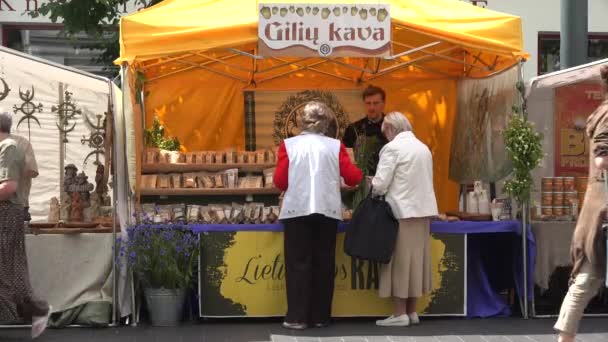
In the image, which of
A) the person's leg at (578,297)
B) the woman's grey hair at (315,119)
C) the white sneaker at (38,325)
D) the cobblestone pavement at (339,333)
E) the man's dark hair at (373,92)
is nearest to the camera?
the person's leg at (578,297)

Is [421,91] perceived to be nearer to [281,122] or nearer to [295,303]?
[281,122]

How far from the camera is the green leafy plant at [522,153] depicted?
7.73 metres

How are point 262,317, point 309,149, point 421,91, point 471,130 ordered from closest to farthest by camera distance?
point 309,149, point 262,317, point 471,130, point 421,91

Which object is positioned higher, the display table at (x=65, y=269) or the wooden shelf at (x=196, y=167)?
the wooden shelf at (x=196, y=167)

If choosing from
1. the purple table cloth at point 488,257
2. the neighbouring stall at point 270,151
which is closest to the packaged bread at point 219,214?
the neighbouring stall at point 270,151

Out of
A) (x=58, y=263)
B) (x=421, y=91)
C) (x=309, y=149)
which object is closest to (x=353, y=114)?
(x=421, y=91)

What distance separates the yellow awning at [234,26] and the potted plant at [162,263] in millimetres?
1278

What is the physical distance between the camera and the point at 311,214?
285 inches

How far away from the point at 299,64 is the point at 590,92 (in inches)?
106

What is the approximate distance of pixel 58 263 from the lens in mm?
7629

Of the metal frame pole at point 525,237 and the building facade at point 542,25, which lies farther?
the building facade at point 542,25

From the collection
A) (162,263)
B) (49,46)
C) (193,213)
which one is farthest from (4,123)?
(49,46)

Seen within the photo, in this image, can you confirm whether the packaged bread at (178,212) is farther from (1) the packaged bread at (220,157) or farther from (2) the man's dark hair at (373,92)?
(2) the man's dark hair at (373,92)

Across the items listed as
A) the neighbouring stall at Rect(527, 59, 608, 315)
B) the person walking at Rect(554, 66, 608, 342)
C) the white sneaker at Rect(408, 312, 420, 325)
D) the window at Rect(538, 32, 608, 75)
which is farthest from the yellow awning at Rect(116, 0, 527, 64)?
the window at Rect(538, 32, 608, 75)
